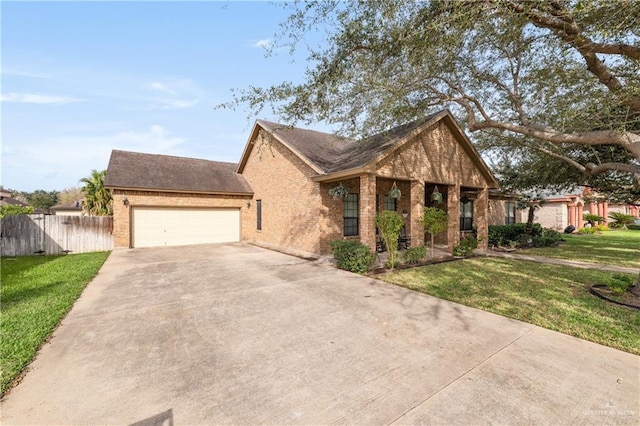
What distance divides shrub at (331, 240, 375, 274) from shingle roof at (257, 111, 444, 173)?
8.70 ft

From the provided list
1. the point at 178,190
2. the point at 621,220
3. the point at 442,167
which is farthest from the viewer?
the point at 621,220

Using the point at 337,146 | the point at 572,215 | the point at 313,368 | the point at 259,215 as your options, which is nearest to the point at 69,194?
the point at 259,215

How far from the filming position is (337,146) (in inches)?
584

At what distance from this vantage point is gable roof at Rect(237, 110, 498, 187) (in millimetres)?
9539

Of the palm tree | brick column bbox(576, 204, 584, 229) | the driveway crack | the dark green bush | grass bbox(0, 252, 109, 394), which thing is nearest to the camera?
the driveway crack

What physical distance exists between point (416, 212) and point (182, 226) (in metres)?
11.9

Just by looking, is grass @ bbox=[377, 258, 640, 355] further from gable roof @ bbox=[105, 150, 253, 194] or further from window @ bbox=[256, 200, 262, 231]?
gable roof @ bbox=[105, 150, 253, 194]

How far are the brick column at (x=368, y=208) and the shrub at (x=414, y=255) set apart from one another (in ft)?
4.68

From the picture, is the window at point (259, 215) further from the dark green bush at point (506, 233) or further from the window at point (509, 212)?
the window at point (509, 212)

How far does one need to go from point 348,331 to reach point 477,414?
2036 millimetres

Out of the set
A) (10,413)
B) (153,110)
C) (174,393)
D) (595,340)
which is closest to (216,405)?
(174,393)

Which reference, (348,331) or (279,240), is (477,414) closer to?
(348,331)

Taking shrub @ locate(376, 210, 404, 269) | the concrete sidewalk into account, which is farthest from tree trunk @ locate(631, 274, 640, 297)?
shrub @ locate(376, 210, 404, 269)

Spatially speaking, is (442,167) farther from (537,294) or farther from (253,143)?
(253,143)
